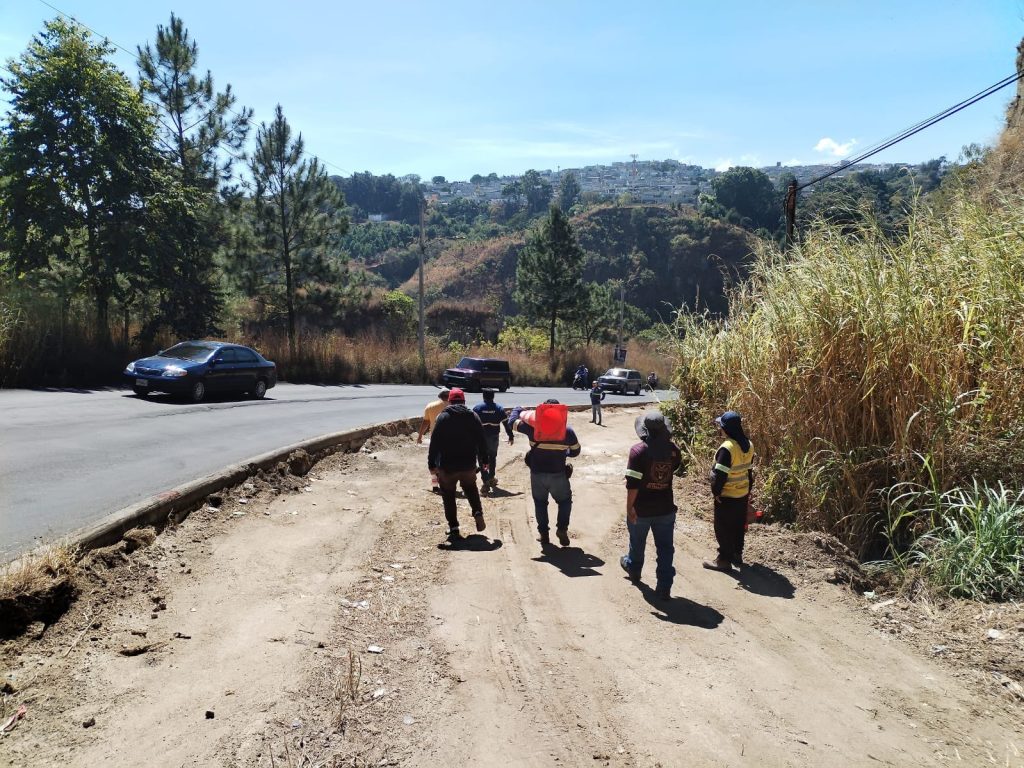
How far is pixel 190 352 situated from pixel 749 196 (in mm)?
117308

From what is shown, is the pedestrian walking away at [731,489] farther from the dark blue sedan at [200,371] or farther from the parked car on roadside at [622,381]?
the parked car on roadside at [622,381]

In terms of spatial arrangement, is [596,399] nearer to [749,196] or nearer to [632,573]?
[632,573]

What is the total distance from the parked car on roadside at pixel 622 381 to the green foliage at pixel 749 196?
214ft

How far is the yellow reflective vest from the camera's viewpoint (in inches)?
270

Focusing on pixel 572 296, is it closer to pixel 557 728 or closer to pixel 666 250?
pixel 557 728

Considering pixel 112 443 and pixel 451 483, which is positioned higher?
pixel 112 443

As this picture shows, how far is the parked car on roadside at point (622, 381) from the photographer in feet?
141

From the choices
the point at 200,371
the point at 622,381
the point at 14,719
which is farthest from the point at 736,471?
the point at 622,381

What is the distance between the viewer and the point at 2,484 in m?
7.14

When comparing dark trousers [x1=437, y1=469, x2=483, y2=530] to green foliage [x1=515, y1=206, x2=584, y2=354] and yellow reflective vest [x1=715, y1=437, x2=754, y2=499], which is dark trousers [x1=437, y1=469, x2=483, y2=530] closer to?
yellow reflective vest [x1=715, y1=437, x2=754, y2=499]

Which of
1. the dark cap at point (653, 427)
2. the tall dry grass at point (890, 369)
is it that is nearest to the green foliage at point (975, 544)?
the tall dry grass at point (890, 369)

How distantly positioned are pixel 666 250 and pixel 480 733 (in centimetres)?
13008

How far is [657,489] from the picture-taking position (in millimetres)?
6242

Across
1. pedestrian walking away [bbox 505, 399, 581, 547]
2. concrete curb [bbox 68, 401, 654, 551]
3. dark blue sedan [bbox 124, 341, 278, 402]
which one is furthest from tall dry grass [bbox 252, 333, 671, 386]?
pedestrian walking away [bbox 505, 399, 581, 547]
